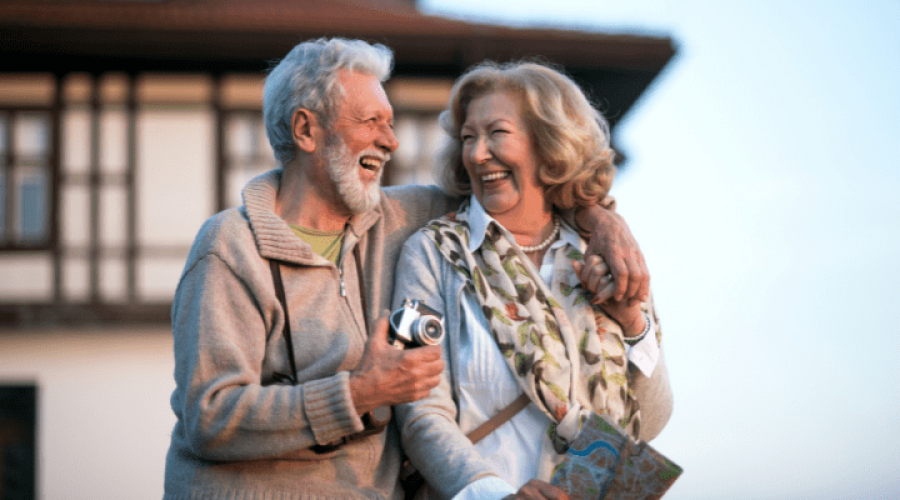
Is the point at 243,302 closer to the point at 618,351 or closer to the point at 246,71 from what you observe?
the point at 618,351

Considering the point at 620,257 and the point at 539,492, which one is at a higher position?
the point at 620,257

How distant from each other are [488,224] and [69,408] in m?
10.2

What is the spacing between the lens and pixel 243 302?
292 cm

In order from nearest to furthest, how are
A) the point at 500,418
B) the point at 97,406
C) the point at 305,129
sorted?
the point at 500,418
the point at 305,129
the point at 97,406

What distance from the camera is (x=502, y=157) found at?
3203mm

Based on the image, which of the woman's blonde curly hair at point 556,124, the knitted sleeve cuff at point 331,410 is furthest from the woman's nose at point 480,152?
the knitted sleeve cuff at point 331,410

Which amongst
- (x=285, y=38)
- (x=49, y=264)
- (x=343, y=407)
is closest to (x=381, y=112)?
(x=343, y=407)

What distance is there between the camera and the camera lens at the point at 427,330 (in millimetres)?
2652

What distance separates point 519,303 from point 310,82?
1.09 meters

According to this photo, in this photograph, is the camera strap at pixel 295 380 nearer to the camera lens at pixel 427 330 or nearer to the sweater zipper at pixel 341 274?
the sweater zipper at pixel 341 274

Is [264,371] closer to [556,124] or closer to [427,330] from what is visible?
[427,330]

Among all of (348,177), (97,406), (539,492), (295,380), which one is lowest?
(97,406)

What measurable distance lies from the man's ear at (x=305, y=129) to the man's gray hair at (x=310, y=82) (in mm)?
18

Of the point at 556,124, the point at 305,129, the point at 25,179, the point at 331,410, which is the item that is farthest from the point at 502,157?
the point at 25,179
